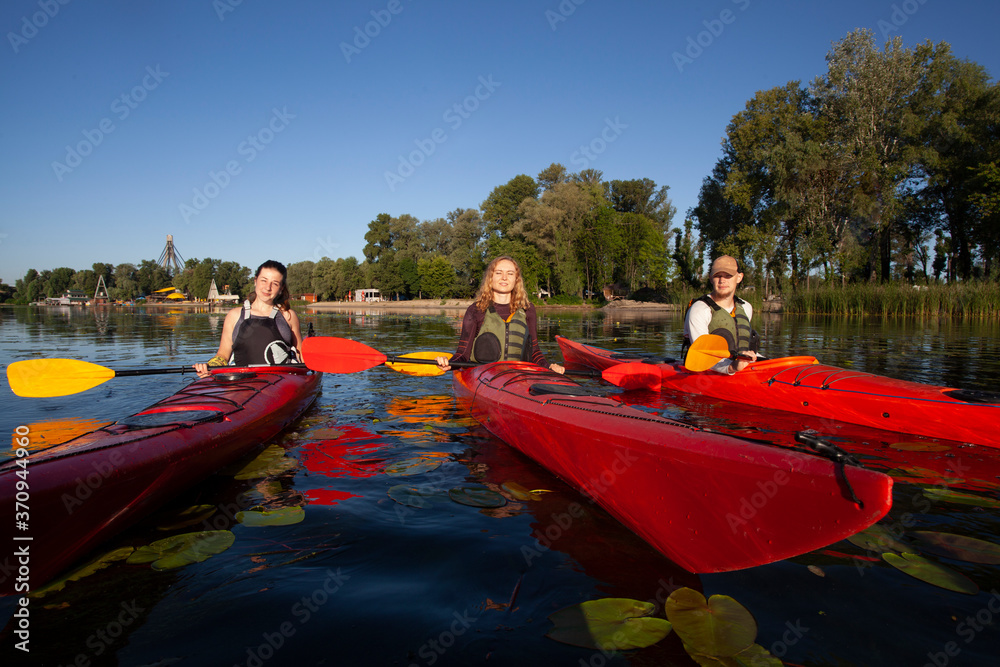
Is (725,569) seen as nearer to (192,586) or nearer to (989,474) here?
(192,586)

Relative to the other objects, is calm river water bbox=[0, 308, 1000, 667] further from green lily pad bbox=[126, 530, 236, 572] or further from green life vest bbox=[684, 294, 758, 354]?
green life vest bbox=[684, 294, 758, 354]

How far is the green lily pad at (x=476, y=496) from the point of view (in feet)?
10.3

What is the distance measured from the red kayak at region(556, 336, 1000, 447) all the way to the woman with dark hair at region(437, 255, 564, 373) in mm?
2017

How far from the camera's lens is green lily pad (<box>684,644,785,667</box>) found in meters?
1.76

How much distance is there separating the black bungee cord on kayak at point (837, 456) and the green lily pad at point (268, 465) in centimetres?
322

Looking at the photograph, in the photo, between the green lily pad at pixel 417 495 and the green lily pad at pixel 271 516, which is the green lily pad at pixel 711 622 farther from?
the green lily pad at pixel 271 516

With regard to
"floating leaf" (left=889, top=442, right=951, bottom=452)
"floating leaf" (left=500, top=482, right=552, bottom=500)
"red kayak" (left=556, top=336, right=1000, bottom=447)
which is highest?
"red kayak" (left=556, top=336, right=1000, bottom=447)

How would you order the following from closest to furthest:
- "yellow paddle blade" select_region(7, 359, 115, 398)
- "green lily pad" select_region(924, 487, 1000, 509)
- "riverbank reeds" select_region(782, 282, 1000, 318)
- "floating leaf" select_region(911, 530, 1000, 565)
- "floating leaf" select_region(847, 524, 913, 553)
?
"floating leaf" select_region(911, 530, 1000, 565) < "floating leaf" select_region(847, 524, 913, 553) < "green lily pad" select_region(924, 487, 1000, 509) < "yellow paddle blade" select_region(7, 359, 115, 398) < "riverbank reeds" select_region(782, 282, 1000, 318)

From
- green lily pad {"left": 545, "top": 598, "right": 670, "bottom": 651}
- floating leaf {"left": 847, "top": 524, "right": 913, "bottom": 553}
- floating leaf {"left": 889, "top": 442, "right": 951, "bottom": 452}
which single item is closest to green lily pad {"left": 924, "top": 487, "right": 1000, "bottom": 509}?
floating leaf {"left": 847, "top": 524, "right": 913, "bottom": 553}

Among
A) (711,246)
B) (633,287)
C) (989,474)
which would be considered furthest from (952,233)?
(989,474)

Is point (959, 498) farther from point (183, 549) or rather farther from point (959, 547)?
point (183, 549)

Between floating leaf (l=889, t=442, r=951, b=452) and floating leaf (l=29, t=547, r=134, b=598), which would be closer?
floating leaf (l=29, t=547, r=134, b=598)

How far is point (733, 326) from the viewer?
5672 millimetres

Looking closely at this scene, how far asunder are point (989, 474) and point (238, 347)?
5.97 metres
